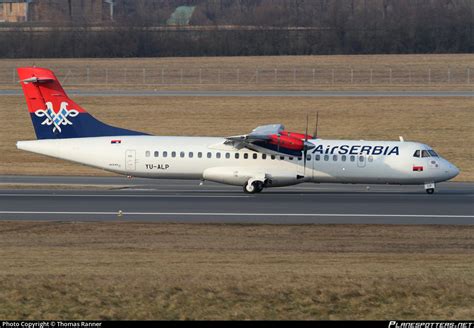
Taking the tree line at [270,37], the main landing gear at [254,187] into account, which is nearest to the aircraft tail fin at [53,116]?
the main landing gear at [254,187]

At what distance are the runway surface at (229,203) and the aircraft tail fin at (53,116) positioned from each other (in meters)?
2.37

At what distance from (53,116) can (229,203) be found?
9381 millimetres

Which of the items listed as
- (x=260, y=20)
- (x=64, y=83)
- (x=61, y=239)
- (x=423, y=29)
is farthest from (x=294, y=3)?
(x=61, y=239)

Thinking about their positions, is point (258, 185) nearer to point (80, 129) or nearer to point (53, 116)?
point (80, 129)

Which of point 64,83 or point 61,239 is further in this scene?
point 64,83

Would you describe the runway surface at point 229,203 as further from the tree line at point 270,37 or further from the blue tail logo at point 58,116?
the tree line at point 270,37

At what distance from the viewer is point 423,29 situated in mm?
96188

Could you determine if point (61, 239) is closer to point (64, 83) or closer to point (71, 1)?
point (64, 83)

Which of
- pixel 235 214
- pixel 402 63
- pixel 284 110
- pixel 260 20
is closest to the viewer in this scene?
pixel 235 214

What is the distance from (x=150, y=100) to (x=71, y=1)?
63.0 metres

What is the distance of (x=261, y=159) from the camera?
36719 millimetres

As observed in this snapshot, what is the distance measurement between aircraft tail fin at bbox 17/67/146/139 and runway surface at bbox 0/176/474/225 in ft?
7.77

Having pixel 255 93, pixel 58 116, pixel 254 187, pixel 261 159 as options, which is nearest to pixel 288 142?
pixel 261 159

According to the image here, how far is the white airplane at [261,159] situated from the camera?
36.2 meters
